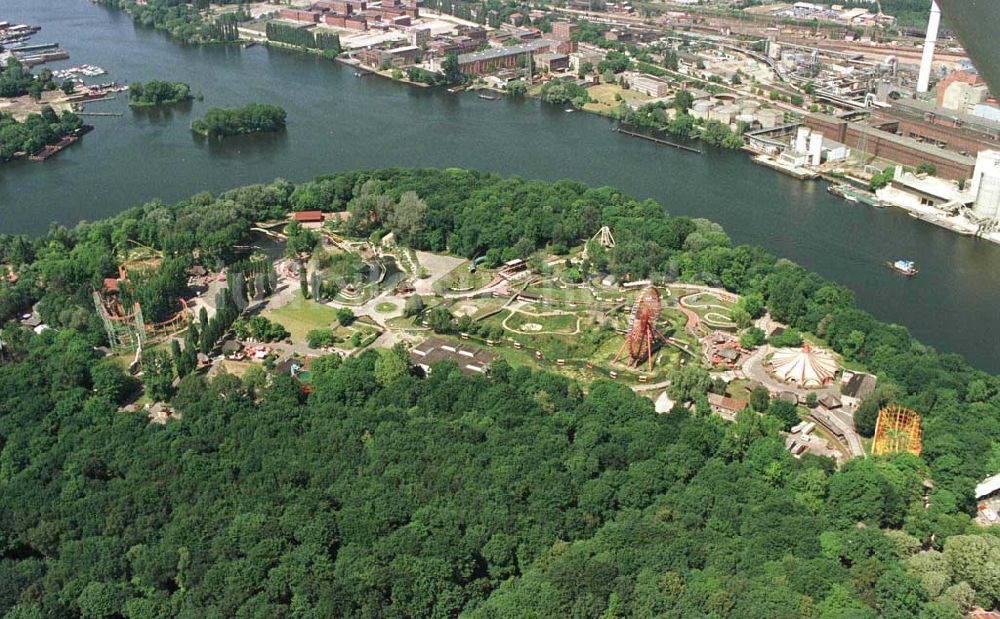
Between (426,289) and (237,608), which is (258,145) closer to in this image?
(426,289)

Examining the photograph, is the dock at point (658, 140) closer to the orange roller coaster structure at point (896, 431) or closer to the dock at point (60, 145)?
the orange roller coaster structure at point (896, 431)

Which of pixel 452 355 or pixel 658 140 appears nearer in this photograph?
pixel 452 355

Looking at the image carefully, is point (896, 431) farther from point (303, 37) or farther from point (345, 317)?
point (303, 37)

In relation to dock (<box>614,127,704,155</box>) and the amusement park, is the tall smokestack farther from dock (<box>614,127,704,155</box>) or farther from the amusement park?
the amusement park

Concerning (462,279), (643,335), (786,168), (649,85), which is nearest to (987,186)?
(786,168)

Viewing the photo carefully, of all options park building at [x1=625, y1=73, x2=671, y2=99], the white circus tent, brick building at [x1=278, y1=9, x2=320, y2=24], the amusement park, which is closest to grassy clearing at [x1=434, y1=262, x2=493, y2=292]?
the amusement park

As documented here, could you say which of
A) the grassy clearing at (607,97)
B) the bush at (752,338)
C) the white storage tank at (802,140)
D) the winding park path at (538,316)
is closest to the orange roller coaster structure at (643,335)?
the winding park path at (538,316)
